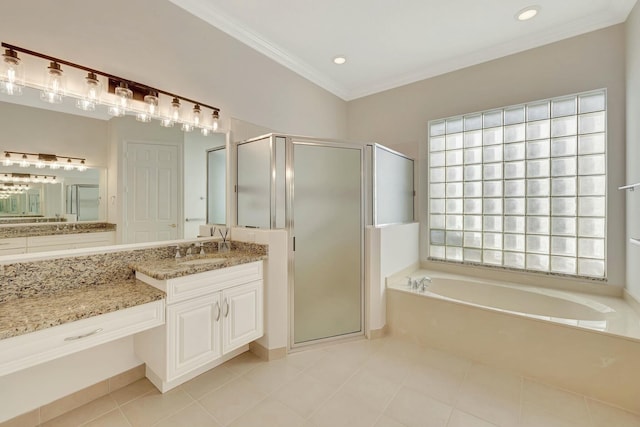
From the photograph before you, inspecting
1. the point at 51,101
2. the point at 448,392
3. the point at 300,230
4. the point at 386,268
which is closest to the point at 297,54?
the point at 300,230

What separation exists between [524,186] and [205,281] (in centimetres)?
304

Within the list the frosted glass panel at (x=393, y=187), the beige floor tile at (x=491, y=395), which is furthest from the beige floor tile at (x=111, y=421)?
the frosted glass panel at (x=393, y=187)

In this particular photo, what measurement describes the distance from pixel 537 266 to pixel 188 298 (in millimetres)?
3128

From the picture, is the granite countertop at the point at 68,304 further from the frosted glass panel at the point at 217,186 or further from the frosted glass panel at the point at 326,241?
the frosted glass panel at the point at 326,241

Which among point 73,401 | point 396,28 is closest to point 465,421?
point 73,401

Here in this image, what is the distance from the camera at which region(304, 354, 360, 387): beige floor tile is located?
1915 millimetres

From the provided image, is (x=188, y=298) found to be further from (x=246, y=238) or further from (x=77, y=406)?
(x=77, y=406)

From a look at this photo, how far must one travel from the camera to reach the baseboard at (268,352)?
2164 millimetres

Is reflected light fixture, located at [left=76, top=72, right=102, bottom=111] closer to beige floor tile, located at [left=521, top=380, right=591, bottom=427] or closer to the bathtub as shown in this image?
the bathtub

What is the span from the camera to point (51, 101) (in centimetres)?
157

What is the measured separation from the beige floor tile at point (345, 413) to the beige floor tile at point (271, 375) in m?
0.37

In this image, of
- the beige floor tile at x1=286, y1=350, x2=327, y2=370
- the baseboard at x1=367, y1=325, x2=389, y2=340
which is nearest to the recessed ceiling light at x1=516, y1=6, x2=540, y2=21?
the baseboard at x1=367, y1=325, x2=389, y2=340

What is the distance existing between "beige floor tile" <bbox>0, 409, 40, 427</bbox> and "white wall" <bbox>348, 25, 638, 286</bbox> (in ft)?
11.2

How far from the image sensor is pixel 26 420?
4.77 feet
